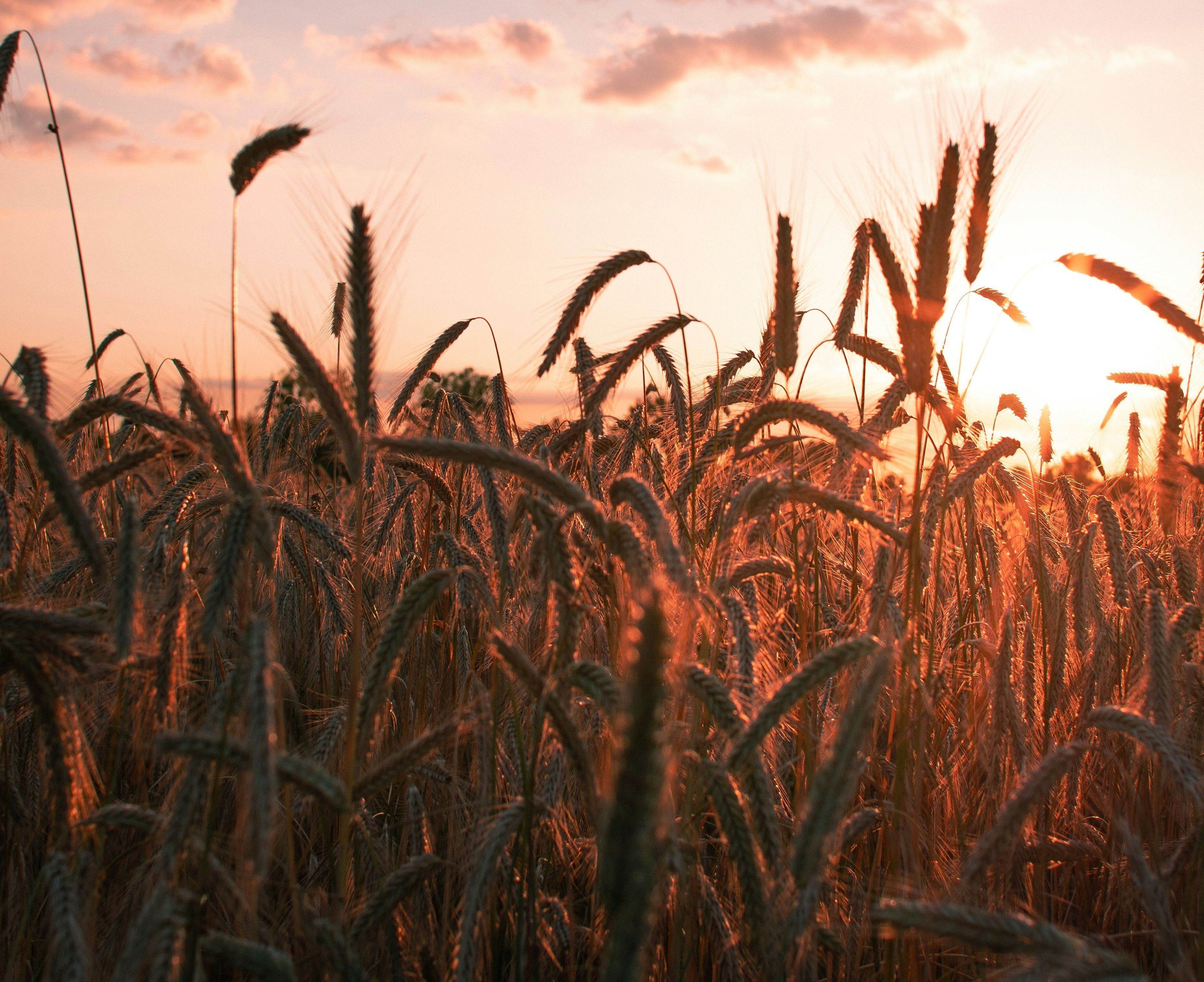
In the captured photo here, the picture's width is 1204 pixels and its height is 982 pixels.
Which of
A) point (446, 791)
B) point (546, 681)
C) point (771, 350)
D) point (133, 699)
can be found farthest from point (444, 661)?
point (546, 681)

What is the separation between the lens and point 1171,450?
308 cm

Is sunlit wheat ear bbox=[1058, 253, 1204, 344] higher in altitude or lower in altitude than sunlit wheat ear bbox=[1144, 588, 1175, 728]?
higher

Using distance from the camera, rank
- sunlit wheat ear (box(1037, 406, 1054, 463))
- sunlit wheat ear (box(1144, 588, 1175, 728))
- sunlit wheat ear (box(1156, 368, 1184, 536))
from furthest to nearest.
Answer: sunlit wheat ear (box(1037, 406, 1054, 463)), sunlit wheat ear (box(1156, 368, 1184, 536)), sunlit wheat ear (box(1144, 588, 1175, 728))

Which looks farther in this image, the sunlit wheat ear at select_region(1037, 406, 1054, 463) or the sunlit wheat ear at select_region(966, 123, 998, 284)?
the sunlit wheat ear at select_region(1037, 406, 1054, 463)

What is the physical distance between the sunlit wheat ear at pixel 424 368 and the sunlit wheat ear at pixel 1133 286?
2311 millimetres

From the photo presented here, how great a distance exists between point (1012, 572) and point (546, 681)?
9.50 ft

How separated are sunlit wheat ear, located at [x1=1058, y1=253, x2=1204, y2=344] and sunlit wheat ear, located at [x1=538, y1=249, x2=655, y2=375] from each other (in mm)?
1295

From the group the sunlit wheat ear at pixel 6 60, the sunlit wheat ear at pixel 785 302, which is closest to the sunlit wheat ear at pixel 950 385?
the sunlit wheat ear at pixel 785 302

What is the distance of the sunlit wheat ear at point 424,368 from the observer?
331 cm

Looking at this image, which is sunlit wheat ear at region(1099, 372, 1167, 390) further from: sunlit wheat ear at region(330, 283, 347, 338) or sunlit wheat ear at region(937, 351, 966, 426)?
sunlit wheat ear at region(330, 283, 347, 338)

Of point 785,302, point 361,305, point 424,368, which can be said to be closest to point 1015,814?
point 785,302

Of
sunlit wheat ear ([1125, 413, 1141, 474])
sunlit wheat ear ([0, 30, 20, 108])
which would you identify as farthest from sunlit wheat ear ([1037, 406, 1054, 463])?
sunlit wheat ear ([0, 30, 20, 108])

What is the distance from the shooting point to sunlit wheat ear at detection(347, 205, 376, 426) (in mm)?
1548

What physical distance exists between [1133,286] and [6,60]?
3.98m
